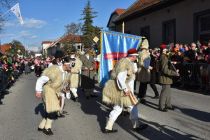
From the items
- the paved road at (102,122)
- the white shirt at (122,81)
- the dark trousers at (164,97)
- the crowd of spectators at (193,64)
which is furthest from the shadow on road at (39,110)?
the crowd of spectators at (193,64)

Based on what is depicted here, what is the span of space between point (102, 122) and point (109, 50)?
6.18 feet

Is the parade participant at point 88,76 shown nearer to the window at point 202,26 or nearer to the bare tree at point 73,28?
the window at point 202,26

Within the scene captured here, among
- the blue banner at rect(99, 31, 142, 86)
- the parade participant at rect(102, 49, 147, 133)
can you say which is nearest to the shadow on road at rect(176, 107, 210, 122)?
the parade participant at rect(102, 49, 147, 133)

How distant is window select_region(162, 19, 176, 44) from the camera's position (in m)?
23.4

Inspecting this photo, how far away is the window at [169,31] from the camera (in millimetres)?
23356

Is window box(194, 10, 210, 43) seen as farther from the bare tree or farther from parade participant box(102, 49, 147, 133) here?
the bare tree

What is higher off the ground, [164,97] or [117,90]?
[117,90]

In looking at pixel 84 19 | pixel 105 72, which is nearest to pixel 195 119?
pixel 105 72

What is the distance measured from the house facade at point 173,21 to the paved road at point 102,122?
8.24m

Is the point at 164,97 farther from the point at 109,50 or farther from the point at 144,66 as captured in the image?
the point at 109,50

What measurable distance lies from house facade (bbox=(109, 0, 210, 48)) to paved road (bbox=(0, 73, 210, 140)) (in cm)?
824

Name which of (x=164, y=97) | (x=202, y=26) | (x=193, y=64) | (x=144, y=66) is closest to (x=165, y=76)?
(x=164, y=97)

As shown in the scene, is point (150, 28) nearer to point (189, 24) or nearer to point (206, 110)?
point (189, 24)

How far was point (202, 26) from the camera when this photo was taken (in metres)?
20.5
